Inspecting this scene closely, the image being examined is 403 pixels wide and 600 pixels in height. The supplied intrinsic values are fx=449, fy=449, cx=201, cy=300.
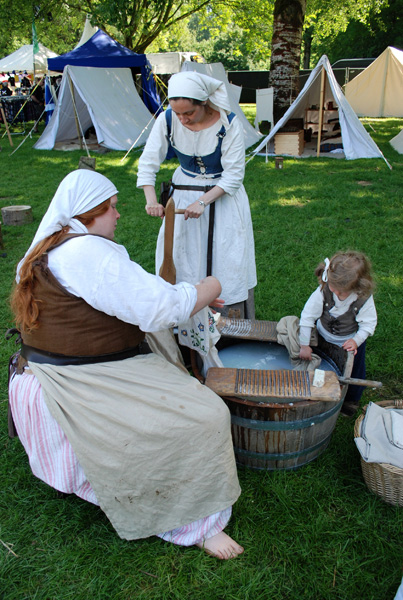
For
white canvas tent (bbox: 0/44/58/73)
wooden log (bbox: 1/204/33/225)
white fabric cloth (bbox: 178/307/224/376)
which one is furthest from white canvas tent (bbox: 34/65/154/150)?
white fabric cloth (bbox: 178/307/224/376)

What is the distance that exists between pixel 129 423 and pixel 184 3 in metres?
19.1

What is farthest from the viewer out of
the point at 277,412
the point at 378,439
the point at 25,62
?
the point at 25,62

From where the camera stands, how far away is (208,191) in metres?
2.70

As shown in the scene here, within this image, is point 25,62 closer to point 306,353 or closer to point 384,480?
point 306,353

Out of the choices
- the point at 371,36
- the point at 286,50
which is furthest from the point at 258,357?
the point at 371,36

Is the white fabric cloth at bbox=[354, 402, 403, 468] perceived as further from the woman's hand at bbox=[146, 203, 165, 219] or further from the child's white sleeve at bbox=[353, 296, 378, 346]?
the woman's hand at bbox=[146, 203, 165, 219]

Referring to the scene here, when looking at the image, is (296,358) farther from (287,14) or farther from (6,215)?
(287,14)

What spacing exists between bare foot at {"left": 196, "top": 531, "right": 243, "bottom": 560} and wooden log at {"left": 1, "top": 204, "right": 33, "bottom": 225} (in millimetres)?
5458

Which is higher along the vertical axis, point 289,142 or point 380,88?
point 380,88

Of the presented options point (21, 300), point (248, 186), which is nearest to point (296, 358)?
point (21, 300)

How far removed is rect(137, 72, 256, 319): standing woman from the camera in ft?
8.45

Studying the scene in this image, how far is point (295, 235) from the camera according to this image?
552 centimetres

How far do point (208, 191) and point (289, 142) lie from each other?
7.87 meters

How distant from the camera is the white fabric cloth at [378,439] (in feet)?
6.82
